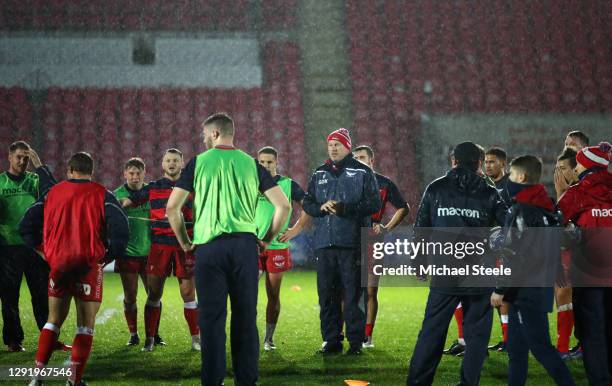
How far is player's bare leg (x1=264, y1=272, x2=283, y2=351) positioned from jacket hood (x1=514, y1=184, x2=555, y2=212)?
3151mm

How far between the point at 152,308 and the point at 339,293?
6.02 ft

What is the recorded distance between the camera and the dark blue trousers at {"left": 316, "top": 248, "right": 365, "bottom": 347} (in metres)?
7.06

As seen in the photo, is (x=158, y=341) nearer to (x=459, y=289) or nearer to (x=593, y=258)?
(x=459, y=289)

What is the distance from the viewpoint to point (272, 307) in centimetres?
739

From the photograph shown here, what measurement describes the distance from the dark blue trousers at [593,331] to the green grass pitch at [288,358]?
0.95 meters

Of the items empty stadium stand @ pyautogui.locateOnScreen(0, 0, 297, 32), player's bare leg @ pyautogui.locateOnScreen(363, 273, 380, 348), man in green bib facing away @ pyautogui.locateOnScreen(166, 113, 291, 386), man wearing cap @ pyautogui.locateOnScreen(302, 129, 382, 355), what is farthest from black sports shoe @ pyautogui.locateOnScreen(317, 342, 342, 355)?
empty stadium stand @ pyautogui.locateOnScreen(0, 0, 297, 32)

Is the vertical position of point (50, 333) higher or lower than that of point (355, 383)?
higher

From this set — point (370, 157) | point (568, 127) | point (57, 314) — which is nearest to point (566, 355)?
point (370, 157)

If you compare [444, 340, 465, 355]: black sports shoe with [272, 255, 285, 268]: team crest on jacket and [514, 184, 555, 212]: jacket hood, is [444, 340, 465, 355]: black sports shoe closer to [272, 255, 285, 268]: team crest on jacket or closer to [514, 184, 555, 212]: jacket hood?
[272, 255, 285, 268]: team crest on jacket

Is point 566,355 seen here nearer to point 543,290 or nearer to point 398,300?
point 543,290

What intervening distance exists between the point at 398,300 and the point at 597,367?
7204 millimetres

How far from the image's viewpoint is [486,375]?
6.04 metres

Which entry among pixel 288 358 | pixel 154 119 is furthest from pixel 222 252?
pixel 154 119

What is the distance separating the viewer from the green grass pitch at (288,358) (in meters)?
5.91
